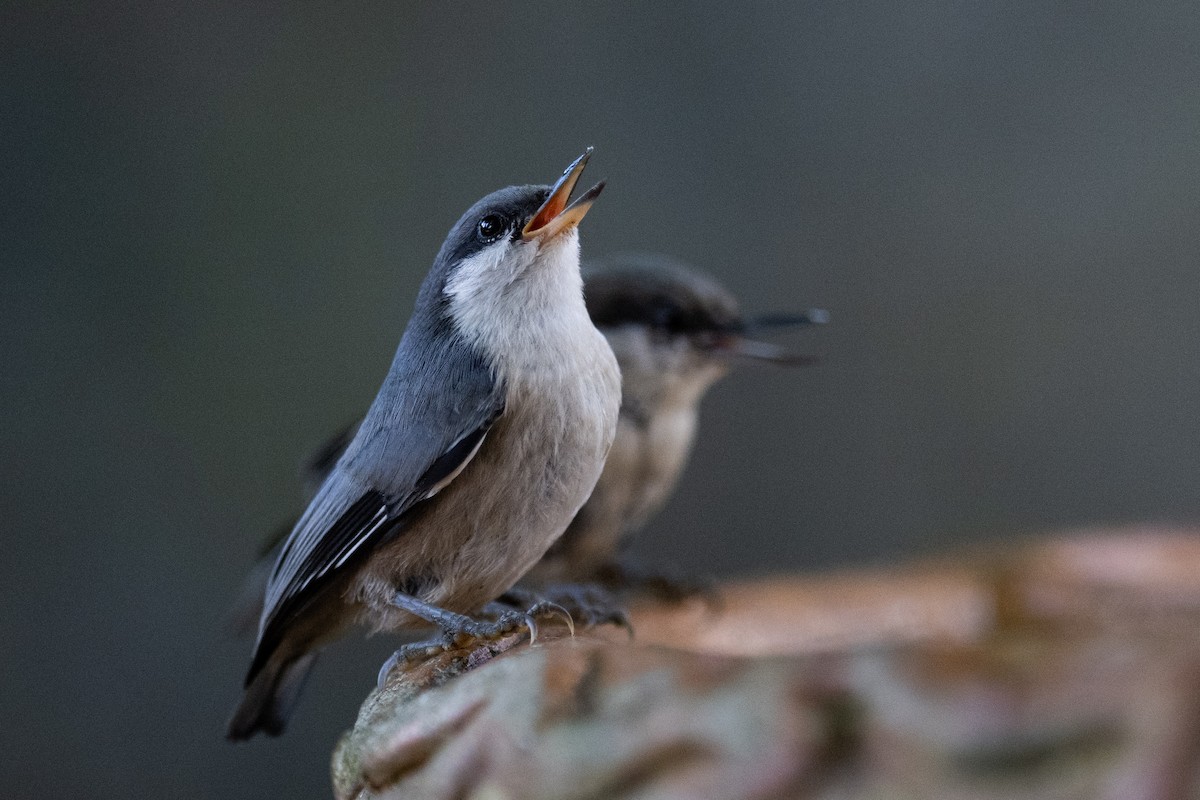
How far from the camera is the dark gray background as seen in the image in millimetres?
2479

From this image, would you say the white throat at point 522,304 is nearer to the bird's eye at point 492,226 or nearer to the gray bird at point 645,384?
the bird's eye at point 492,226

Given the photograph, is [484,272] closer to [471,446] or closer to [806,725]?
[471,446]

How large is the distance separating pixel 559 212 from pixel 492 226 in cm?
9

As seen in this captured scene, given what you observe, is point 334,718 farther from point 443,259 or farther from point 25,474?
point 443,259

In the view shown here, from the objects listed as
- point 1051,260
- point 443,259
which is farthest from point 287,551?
point 1051,260

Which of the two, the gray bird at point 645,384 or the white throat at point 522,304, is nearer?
the white throat at point 522,304

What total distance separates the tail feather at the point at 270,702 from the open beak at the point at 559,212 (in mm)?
589

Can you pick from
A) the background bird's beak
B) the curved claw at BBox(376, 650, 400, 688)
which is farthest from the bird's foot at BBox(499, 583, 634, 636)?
the background bird's beak

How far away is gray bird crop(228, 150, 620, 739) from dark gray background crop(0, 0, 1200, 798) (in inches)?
59.6

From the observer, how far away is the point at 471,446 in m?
1.07

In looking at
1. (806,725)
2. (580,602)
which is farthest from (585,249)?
(806,725)

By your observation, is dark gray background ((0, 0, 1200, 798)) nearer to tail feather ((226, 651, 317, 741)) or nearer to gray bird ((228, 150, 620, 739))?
tail feather ((226, 651, 317, 741))

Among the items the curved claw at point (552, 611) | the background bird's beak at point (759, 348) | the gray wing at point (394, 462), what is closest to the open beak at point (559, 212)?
the gray wing at point (394, 462)

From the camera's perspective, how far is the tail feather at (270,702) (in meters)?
1.31
